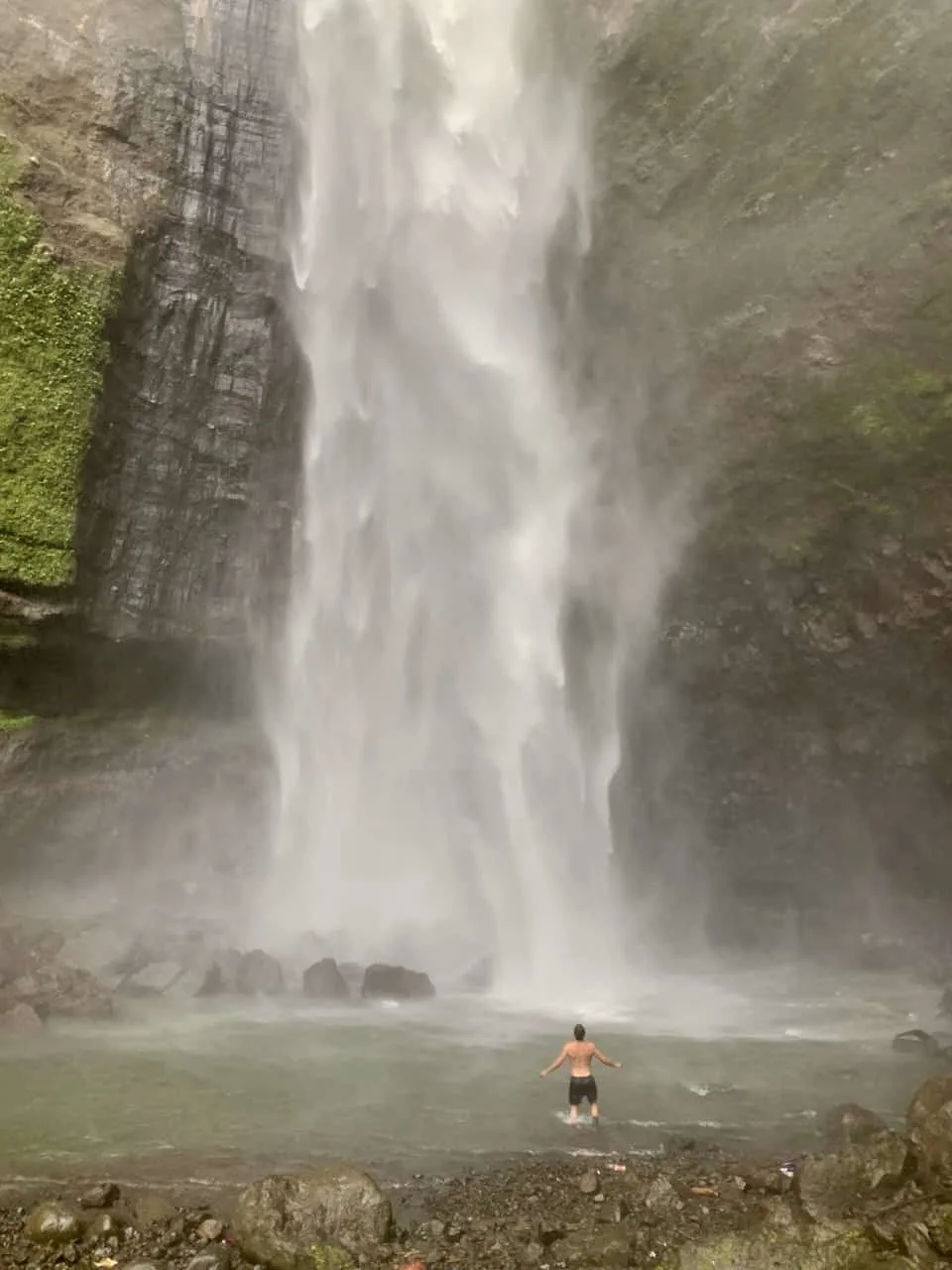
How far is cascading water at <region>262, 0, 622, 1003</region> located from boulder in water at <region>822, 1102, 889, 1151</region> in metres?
11.8

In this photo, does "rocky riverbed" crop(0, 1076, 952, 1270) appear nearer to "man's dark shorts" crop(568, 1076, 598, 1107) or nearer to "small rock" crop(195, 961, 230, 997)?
"man's dark shorts" crop(568, 1076, 598, 1107)

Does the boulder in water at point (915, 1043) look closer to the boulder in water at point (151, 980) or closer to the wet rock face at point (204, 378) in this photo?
the boulder in water at point (151, 980)

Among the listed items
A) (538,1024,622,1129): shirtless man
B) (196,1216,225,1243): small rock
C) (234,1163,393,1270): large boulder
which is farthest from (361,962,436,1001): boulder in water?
(196,1216,225,1243): small rock

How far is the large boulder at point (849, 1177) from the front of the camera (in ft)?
26.5

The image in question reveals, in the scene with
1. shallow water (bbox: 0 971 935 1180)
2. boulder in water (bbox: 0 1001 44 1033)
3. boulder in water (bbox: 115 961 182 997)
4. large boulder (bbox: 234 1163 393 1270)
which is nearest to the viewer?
large boulder (bbox: 234 1163 393 1270)

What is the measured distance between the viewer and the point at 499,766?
22719 millimetres

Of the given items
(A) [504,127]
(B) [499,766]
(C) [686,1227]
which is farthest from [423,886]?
(A) [504,127]

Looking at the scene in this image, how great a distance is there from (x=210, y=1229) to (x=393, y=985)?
30.4ft

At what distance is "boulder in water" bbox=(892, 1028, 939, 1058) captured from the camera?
13.7 metres

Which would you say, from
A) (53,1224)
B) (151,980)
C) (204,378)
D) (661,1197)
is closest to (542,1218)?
(661,1197)

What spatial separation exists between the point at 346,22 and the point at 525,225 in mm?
7502

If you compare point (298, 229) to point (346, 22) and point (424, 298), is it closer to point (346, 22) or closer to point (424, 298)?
point (424, 298)

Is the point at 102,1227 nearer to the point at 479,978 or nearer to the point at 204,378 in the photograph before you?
the point at 479,978

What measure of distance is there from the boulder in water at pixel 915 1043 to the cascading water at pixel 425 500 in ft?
27.2
